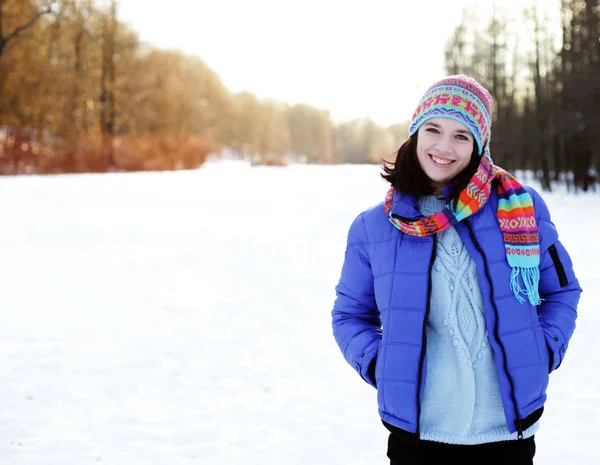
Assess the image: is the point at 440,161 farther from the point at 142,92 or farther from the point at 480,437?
the point at 142,92

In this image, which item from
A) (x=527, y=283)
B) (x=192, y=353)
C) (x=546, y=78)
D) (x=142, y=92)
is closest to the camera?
(x=527, y=283)

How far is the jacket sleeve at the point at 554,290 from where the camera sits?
1.98 metres

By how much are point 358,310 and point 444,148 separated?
610 mm

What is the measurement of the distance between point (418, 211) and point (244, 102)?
302 ft

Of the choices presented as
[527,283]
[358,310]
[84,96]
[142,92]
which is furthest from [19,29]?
[527,283]

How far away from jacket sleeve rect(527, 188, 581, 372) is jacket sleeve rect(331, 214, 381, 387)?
54 cm

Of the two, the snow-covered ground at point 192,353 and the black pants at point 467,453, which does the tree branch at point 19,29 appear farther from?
the black pants at point 467,453

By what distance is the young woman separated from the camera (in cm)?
188

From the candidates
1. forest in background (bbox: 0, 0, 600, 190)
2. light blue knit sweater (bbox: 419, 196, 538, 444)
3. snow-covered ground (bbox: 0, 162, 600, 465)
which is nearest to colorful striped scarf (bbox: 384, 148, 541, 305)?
light blue knit sweater (bbox: 419, 196, 538, 444)

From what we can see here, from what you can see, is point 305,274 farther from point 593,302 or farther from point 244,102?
point 244,102

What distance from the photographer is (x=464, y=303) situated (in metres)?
1.93

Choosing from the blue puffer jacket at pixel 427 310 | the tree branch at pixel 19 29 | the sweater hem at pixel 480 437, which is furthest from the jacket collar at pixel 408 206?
the tree branch at pixel 19 29

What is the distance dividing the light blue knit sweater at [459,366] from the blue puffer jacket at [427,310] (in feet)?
0.14

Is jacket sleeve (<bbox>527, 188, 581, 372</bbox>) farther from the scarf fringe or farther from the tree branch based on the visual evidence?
the tree branch
